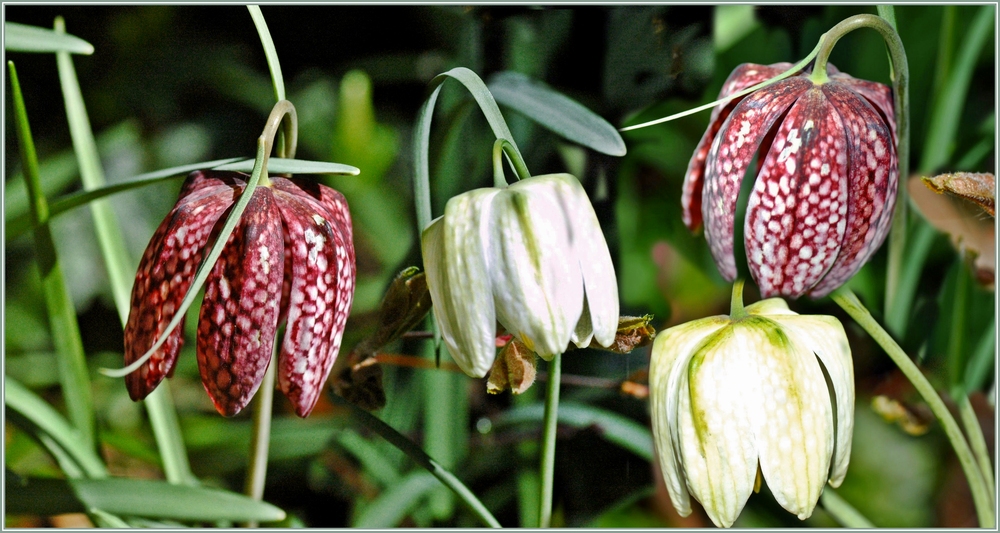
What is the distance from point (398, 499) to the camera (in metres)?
1.10

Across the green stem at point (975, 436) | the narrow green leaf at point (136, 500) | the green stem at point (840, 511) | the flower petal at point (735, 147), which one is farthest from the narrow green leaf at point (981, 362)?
the narrow green leaf at point (136, 500)

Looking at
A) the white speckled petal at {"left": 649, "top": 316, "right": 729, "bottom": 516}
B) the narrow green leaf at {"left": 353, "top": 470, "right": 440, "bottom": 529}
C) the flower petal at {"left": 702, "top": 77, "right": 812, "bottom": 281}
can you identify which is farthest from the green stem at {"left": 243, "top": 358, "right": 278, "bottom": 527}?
the flower petal at {"left": 702, "top": 77, "right": 812, "bottom": 281}

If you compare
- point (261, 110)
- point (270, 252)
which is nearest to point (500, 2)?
point (261, 110)

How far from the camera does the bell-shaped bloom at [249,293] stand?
0.83 metres

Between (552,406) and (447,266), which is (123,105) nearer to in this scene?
(447,266)

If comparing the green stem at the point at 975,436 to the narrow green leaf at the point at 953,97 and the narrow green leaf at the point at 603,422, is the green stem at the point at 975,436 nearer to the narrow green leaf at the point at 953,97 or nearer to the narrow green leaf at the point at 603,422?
the narrow green leaf at the point at 953,97

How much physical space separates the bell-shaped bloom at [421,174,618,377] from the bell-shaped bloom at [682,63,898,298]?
0.22 metres

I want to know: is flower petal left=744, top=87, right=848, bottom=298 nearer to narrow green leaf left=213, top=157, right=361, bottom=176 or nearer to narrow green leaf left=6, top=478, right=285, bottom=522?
narrow green leaf left=213, top=157, right=361, bottom=176

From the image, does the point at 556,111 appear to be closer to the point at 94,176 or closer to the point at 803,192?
the point at 803,192

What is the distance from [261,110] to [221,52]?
0.32 feet

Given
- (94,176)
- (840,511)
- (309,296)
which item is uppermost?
(94,176)

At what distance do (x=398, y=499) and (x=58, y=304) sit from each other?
57cm

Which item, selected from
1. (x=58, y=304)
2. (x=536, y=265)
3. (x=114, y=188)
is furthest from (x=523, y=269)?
(x=58, y=304)

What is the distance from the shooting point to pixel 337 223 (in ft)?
3.06
